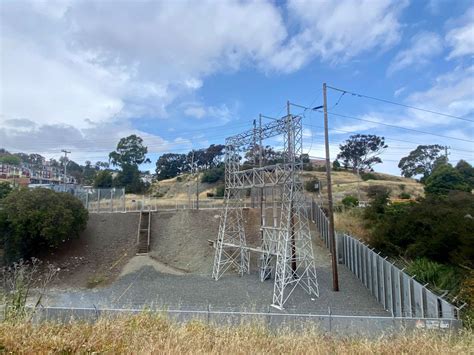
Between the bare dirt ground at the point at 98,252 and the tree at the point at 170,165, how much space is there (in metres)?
51.2

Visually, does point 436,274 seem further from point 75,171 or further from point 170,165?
point 75,171

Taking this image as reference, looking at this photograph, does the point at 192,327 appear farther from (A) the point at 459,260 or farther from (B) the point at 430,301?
(A) the point at 459,260

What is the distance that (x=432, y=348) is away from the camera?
3754 millimetres

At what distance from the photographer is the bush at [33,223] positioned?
2044cm

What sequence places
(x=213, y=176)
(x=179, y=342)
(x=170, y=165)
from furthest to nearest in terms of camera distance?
1. (x=170, y=165)
2. (x=213, y=176)
3. (x=179, y=342)

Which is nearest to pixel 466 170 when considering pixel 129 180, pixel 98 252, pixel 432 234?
pixel 432 234

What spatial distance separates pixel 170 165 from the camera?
7825 centimetres

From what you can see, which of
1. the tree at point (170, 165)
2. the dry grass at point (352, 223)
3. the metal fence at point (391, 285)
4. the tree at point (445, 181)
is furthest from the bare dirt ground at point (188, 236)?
the tree at point (170, 165)

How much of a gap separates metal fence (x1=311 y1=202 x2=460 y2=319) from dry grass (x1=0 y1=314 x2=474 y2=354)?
4.45 metres

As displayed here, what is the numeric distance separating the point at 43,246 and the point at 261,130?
15.9 meters

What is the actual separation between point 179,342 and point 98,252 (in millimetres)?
21019

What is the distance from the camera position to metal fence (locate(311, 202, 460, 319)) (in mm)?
8812

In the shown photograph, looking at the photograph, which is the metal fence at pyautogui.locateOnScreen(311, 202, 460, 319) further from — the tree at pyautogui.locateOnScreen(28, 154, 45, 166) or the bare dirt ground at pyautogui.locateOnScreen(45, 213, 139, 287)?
the tree at pyautogui.locateOnScreen(28, 154, 45, 166)

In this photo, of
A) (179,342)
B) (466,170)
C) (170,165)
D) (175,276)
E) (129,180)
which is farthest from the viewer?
(170,165)
